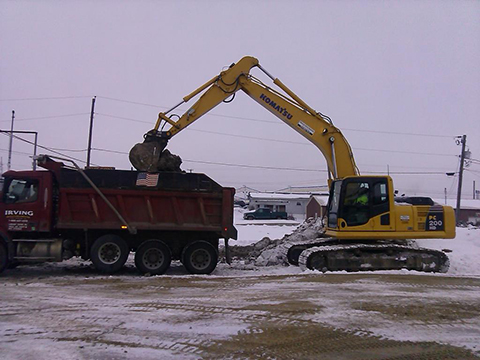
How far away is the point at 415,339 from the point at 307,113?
9217 mm

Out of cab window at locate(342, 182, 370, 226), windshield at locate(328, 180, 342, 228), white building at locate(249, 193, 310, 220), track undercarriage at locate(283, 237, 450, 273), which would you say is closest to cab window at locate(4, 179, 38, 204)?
track undercarriage at locate(283, 237, 450, 273)

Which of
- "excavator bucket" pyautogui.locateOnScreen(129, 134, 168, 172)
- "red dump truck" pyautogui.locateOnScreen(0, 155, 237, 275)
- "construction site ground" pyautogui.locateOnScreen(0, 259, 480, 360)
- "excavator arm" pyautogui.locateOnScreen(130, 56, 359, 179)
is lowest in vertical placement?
"construction site ground" pyautogui.locateOnScreen(0, 259, 480, 360)

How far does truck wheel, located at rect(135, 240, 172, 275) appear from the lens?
12.2 meters

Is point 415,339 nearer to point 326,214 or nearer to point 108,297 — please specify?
point 108,297

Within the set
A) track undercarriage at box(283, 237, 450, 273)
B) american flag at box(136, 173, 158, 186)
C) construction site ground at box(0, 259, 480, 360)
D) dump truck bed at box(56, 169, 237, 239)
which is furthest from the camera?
track undercarriage at box(283, 237, 450, 273)

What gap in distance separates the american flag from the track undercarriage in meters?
4.52

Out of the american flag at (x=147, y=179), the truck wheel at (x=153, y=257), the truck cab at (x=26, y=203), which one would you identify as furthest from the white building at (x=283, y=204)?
the truck cab at (x=26, y=203)

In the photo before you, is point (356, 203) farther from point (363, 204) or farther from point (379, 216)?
point (379, 216)

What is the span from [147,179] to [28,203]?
311cm

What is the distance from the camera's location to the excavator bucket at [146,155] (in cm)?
1275

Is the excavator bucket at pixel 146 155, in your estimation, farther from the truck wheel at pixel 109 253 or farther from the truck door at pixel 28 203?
the truck door at pixel 28 203

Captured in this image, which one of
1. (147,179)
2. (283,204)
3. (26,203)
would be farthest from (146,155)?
(283,204)

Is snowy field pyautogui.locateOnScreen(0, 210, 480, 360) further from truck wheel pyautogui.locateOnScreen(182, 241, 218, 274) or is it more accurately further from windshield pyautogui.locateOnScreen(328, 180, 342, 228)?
windshield pyautogui.locateOnScreen(328, 180, 342, 228)

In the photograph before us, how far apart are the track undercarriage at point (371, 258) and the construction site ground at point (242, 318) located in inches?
62.9
